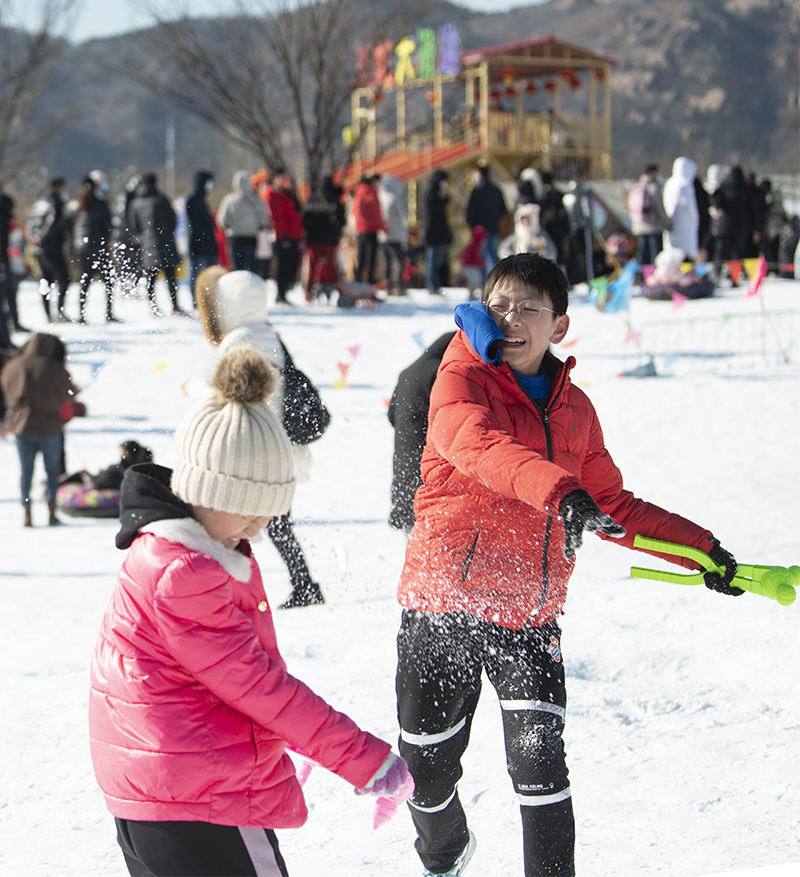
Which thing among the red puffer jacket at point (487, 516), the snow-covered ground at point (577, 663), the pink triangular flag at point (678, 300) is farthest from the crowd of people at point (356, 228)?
the red puffer jacket at point (487, 516)

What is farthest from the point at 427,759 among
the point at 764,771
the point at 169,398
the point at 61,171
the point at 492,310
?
the point at 61,171

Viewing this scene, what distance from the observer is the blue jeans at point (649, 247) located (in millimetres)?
14750

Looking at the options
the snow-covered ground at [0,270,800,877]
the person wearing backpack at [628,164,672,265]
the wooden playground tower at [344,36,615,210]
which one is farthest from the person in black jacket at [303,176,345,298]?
the wooden playground tower at [344,36,615,210]

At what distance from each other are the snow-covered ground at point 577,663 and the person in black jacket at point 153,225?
1523mm

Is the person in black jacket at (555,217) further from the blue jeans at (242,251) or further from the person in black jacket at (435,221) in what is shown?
the blue jeans at (242,251)

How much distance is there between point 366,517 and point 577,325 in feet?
22.2

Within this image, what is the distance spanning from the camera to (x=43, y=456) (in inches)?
260

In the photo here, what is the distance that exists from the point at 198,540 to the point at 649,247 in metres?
13.9

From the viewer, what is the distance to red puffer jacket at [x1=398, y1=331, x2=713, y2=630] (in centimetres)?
234

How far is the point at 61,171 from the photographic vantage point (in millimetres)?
121812

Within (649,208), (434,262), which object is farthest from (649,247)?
(434,262)

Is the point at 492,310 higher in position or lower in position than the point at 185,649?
higher

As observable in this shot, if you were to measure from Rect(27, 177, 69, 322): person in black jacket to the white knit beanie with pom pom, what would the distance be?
10325mm

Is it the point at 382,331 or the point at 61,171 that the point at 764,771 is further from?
the point at 61,171
